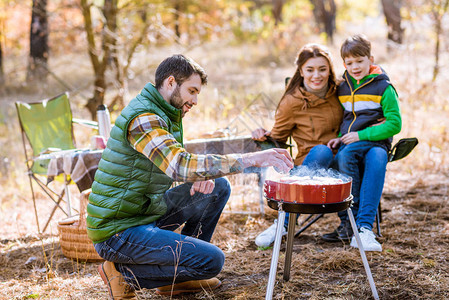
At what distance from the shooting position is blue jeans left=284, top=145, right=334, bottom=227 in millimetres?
3104

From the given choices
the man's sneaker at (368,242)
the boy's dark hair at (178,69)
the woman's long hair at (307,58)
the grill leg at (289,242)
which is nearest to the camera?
the boy's dark hair at (178,69)

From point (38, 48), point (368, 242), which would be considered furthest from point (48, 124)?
point (38, 48)

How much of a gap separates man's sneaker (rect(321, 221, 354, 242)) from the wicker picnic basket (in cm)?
153

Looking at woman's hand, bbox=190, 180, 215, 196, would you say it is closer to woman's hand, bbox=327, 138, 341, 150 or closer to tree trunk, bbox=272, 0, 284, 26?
woman's hand, bbox=327, 138, 341, 150

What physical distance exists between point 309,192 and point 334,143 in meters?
1.34

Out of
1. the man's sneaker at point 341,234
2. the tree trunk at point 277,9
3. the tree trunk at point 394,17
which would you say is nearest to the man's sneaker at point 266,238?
the man's sneaker at point 341,234

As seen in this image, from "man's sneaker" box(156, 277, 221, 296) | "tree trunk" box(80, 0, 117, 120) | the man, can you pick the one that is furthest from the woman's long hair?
"tree trunk" box(80, 0, 117, 120)

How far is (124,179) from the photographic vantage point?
2.18m

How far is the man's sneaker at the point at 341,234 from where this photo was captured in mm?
3197

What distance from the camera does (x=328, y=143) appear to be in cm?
329

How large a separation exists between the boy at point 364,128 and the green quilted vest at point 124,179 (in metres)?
1.38

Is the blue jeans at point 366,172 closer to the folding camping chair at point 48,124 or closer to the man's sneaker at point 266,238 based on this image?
the man's sneaker at point 266,238

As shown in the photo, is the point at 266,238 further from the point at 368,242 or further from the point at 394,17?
the point at 394,17

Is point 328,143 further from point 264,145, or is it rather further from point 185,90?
point 185,90
